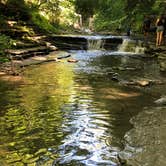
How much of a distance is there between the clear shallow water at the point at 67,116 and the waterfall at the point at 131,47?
881 cm

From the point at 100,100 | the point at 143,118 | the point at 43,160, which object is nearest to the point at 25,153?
the point at 43,160

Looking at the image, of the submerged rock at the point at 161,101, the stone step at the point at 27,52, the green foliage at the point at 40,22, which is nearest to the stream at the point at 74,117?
the submerged rock at the point at 161,101

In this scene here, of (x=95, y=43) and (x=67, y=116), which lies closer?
(x=67, y=116)

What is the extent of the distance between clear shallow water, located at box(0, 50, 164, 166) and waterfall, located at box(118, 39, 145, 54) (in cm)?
881

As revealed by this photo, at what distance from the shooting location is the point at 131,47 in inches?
975

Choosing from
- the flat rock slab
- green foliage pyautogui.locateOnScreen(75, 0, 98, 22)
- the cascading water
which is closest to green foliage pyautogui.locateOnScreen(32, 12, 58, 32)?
the cascading water

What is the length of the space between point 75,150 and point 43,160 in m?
0.71

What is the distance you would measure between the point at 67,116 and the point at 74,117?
16 centimetres

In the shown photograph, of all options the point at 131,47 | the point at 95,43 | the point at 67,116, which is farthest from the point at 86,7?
the point at 67,116

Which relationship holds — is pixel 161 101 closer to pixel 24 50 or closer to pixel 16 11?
pixel 24 50

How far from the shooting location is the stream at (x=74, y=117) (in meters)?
6.40

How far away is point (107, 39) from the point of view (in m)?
26.7

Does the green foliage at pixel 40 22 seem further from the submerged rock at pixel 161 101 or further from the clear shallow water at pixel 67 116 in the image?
the submerged rock at pixel 161 101

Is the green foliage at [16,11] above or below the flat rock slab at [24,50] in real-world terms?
above
